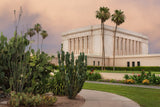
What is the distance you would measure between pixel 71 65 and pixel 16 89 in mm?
2484

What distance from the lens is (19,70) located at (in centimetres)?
670

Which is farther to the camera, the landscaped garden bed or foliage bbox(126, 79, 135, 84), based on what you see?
foliage bbox(126, 79, 135, 84)

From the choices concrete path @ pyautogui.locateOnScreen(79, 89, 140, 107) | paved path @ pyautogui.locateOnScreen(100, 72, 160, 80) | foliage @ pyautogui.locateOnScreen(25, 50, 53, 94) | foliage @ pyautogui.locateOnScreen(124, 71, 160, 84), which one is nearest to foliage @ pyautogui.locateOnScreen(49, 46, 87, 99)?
concrete path @ pyautogui.locateOnScreen(79, 89, 140, 107)

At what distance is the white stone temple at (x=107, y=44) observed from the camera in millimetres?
54403

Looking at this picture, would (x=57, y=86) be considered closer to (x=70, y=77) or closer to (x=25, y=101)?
(x=70, y=77)

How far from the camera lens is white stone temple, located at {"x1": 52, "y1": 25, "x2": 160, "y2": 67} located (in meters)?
54.4

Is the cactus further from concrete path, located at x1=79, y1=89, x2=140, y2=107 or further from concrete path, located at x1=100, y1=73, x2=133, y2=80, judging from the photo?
concrete path, located at x1=100, y1=73, x2=133, y2=80

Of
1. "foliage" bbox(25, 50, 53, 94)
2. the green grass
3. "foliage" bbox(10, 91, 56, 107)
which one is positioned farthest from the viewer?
the green grass

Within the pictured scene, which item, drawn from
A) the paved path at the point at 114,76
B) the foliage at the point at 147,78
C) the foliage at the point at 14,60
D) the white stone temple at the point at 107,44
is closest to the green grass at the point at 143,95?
the foliage at the point at 147,78

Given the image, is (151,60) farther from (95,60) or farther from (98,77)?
(98,77)

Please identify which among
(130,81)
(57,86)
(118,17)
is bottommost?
(130,81)

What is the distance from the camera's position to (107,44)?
211 ft

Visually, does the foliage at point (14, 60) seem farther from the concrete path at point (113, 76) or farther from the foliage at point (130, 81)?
the concrete path at point (113, 76)

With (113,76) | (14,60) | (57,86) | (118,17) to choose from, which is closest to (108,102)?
(57,86)
